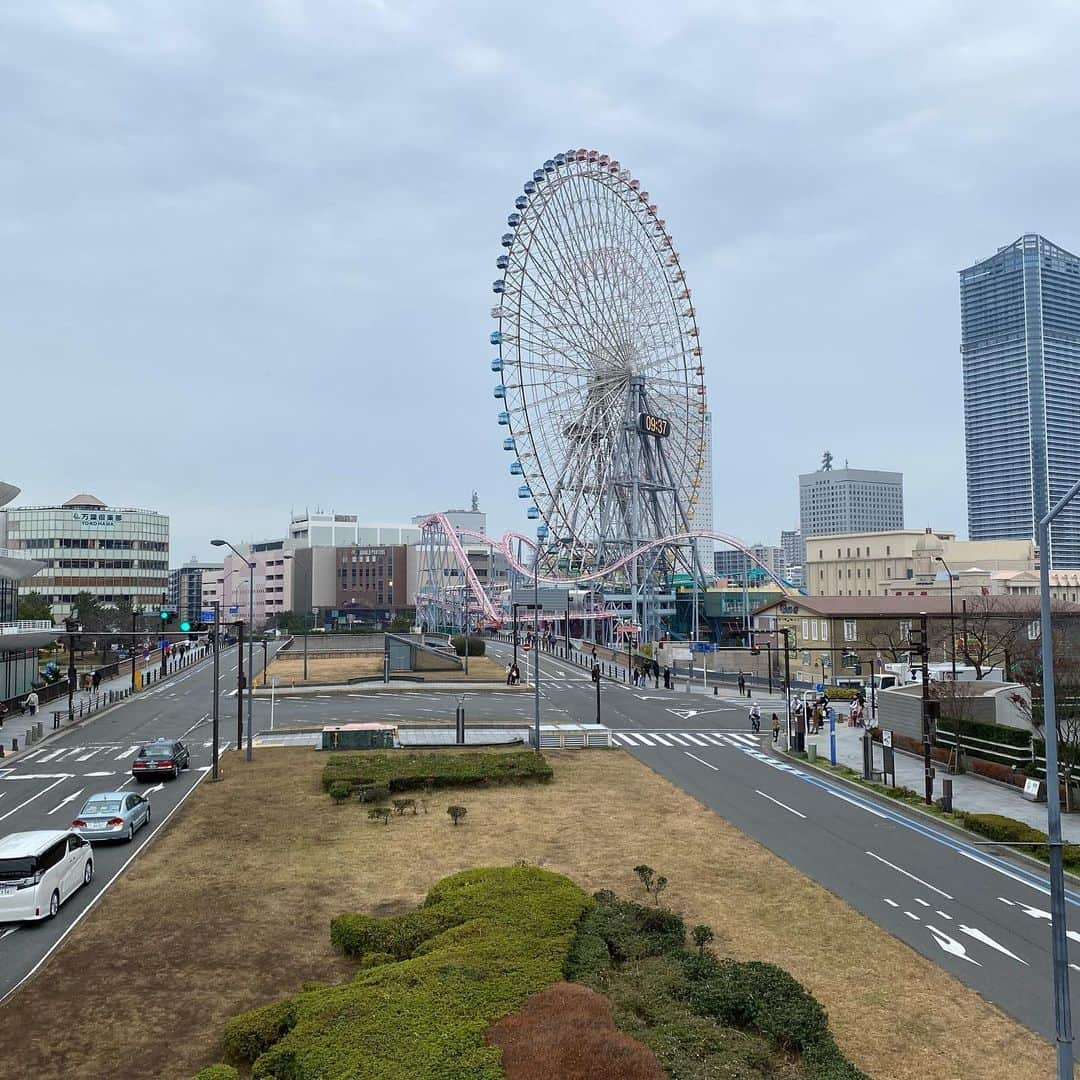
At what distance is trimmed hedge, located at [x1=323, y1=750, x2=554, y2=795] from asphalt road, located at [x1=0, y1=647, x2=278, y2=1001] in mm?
5492

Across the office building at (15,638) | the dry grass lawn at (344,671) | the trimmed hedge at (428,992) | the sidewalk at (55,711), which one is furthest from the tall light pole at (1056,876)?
the dry grass lawn at (344,671)

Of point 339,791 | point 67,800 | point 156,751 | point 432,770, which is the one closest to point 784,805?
point 432,770

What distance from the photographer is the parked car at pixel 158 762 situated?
36.8 metres

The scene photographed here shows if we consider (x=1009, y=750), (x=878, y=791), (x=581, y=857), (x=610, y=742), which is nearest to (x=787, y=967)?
(x=581, y=857)

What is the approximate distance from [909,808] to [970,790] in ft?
15.9

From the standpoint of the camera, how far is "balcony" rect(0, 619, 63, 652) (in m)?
56.4

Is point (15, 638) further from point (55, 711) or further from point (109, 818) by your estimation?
point (109, 818)

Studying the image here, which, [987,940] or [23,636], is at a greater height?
[23,636]

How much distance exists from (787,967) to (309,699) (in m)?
56.6

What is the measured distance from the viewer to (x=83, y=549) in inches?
5551

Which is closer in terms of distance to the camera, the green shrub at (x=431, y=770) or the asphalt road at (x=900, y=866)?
the asphalt road at (x=900, y=866)

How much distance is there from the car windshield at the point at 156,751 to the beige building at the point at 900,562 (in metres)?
109

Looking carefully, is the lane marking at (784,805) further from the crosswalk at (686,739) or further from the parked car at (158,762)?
the parked car at (158,762)

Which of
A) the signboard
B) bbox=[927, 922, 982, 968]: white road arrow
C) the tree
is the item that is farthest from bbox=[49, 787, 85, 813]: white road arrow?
the tree
